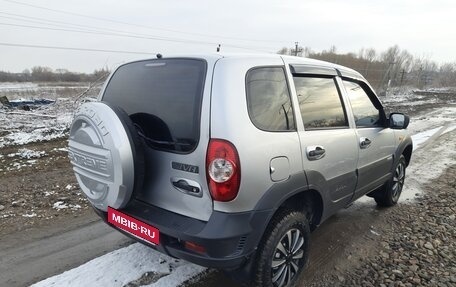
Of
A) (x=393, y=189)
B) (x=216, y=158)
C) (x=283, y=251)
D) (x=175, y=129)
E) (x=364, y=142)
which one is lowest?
(x=393, y=189)

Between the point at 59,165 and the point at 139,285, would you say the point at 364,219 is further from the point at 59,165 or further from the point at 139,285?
the point at 59,165

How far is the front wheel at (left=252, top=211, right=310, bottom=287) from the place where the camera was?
244cm

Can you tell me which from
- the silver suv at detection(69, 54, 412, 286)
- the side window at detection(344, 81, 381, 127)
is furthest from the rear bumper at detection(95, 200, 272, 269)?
the side window at detection(344, 81, 381, 127)

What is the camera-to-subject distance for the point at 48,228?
152 inches

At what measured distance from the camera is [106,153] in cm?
226

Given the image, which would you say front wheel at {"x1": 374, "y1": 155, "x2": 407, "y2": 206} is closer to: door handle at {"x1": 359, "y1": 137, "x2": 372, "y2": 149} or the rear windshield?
door handle at {"x1": 359, "y1": 137, "x2": 372, "y2": 149}

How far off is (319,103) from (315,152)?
0.51 metres

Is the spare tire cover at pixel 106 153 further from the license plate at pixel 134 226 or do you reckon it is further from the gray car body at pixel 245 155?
the gray car body at pixel 245 155

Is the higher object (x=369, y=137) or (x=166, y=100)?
(x=166, y=100)

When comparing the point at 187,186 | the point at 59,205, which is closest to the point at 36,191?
the point at 59,205

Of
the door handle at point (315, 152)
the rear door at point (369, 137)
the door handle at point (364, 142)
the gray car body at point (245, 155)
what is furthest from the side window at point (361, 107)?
the door handle at point (315, 152)

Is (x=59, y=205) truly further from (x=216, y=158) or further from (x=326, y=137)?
(x=326, y=137)

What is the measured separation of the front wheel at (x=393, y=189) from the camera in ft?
14.8

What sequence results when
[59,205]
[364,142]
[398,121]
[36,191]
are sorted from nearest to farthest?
[364,142] < [398,121] < [59,205] < [36,191]
